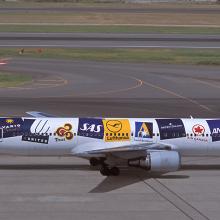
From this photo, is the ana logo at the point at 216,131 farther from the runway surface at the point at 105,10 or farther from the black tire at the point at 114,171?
the runway surface at the point at 105,10

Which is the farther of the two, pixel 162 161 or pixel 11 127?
pixel 11 127

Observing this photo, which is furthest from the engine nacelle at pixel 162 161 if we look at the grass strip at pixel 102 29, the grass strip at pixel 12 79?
the grass strip at pixel 102 29

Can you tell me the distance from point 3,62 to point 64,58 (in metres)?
8.79

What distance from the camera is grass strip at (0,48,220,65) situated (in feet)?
303

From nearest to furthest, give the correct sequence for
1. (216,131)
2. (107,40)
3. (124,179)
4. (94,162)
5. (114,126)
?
(124,179) < (114,126) < (216,131) < (94,162) < (107,40)

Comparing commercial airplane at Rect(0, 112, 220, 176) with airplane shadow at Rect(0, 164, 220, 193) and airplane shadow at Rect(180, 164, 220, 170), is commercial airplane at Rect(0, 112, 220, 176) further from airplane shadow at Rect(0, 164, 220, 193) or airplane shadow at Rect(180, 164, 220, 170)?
airplane shadow at Rect(180, 164, 220, 170)

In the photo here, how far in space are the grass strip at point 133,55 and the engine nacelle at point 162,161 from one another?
5563cm

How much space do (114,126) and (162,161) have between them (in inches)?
156

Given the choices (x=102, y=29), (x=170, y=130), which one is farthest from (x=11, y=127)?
(x=102, y=29)

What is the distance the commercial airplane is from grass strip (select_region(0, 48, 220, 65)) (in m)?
52.8

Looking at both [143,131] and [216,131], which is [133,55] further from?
[143,131]

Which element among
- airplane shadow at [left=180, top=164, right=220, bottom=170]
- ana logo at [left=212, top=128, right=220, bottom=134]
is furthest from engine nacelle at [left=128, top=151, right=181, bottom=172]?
airplane shadow at [left=180, top=164, right=220, bottom=170]

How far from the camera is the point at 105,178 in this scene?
3578 cm

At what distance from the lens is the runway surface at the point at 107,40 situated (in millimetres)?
106812
